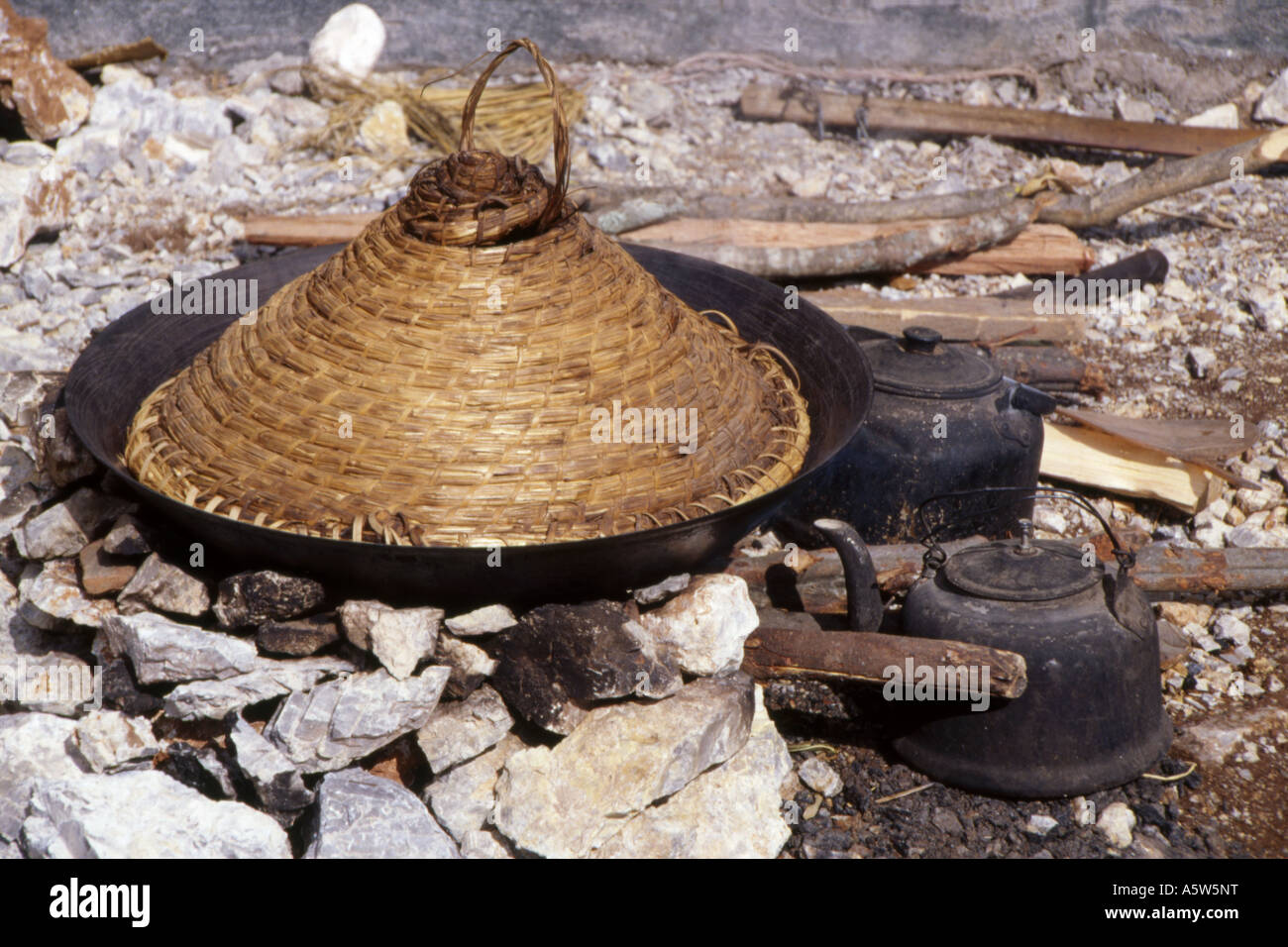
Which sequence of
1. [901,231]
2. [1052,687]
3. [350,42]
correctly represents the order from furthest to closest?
[350,42] < [901,231] < [1052,687]

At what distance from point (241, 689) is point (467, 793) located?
0.69 meters

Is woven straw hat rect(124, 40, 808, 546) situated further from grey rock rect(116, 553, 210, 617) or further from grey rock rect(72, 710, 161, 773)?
grey rock rect(72, 710, 161, 773)

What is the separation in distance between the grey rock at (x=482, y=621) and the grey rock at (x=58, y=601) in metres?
1.03

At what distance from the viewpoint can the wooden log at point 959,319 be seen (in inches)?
220

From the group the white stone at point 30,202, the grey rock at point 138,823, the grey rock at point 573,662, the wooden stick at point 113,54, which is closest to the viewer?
the grey rock at point 138,823

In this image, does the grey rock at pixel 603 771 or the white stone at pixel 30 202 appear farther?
the white stone at pixel 30 202

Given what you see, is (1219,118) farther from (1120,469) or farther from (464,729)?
(464,729)

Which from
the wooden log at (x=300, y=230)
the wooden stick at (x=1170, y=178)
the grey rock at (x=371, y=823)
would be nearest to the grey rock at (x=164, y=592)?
the grey rock at (x=371, y=823)

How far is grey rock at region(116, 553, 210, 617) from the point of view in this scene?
307 cm

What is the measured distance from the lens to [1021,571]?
134 inches

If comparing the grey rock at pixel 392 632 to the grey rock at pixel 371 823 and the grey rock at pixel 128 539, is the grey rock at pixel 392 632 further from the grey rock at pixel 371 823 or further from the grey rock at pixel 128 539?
the grey rock at pixel 128 539

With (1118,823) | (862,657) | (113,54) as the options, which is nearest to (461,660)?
(862,657)
